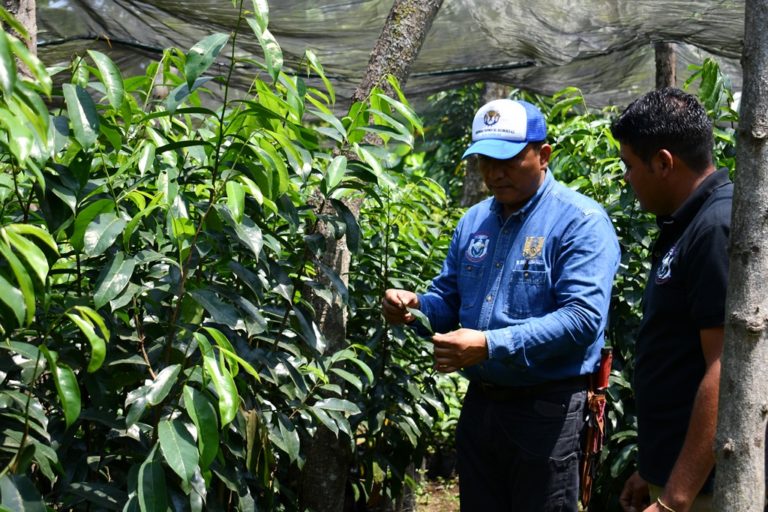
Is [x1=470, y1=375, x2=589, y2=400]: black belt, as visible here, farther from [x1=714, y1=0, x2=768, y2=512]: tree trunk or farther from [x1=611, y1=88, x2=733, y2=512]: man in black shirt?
[x1=714, y1=0, x2=768, y2=512]: tree trunk

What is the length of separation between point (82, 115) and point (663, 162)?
1359mm

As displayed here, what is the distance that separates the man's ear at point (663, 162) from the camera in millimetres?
2258

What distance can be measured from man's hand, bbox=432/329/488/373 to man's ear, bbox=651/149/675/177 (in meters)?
0.66

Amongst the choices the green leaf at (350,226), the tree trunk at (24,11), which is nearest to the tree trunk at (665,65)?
the green leaf at (350,226)

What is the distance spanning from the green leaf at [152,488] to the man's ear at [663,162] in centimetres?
137

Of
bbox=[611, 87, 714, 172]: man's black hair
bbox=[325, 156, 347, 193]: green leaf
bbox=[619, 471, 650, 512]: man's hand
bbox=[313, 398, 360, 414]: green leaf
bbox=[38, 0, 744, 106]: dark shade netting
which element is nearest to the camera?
bbox=[611, 87, 714, 172]: man's black hair

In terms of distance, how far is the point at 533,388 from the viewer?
9.03 ft

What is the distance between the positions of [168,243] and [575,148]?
2385 millimetres

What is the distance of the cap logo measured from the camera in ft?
9.30

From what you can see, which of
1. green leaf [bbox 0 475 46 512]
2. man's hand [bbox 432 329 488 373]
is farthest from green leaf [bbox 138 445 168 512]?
man's hand [bbox 432 329 488 373]

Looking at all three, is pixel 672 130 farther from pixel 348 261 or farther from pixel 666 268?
pixel 348 261

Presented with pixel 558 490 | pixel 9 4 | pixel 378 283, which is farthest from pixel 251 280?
pixel 9 4

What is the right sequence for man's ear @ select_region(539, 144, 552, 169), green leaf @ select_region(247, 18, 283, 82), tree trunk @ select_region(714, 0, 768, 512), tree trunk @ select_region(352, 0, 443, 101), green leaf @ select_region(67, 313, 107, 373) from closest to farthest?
tree trunk @ select_region(714, 0, 768, 512) < green leaf @ select_region(67, 313, 107, 373) < green leaf @ select_region(247, 18, 283, 82) < man's ear @ select_region(539, 144, 552, 169) < tree trunk @ select_region(352, 0, 443, 101)

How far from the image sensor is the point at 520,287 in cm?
277
